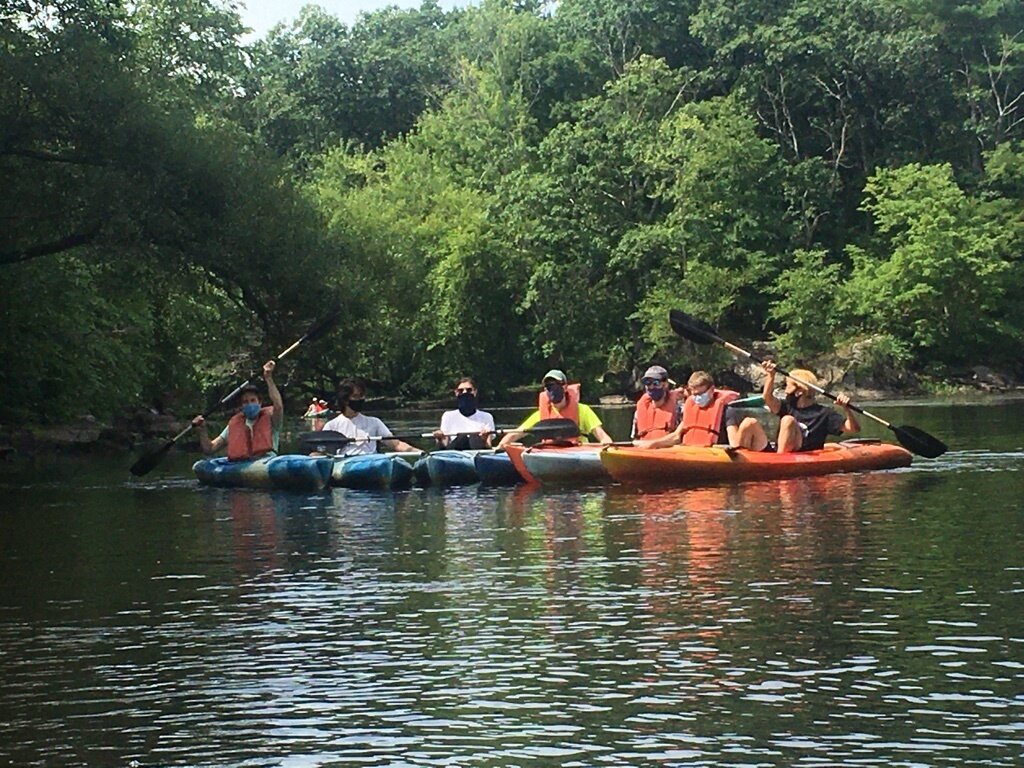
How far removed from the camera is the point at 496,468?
19500 millimetres

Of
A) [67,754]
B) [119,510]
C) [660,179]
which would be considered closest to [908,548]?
[67,754]

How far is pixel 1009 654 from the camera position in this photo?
8.73 metres

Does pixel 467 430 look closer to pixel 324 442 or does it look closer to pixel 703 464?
pixel 324 442

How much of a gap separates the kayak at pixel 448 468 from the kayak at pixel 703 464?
1963mm

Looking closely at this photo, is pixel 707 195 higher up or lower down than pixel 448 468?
higher up

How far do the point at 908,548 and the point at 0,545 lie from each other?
24.6 ft

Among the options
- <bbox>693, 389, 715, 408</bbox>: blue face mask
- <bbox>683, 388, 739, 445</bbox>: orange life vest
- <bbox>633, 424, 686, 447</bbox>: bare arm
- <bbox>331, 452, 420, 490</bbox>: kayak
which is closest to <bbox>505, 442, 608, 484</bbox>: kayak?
<bbox>633, 424, 686, 447</bbox>: bare arm

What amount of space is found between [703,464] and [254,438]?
18.9 ft

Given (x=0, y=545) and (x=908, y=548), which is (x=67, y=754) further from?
(x=0, y=545)

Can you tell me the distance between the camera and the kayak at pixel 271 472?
1984 cm

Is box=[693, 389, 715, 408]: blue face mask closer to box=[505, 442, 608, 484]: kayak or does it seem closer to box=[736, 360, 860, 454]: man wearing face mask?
box=[736, 360, 860, 454]: man wearing face mask

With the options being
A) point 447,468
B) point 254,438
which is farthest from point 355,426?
point 447,468

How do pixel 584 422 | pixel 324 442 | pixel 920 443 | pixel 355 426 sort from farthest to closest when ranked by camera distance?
pixel 355 426
pixel 324 442
pixel 920 443
pixel 584 422

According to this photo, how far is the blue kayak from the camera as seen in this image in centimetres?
1975
